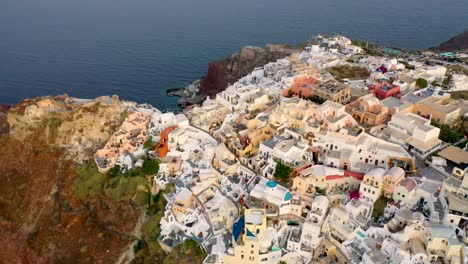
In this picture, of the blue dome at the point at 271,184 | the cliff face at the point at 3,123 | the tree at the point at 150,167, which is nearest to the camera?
the blue dome at the point at 271,184

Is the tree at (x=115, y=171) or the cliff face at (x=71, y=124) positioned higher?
the cliff face at (x=71, y=124)

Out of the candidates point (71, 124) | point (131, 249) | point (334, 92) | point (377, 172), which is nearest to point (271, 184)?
point (377, 172)

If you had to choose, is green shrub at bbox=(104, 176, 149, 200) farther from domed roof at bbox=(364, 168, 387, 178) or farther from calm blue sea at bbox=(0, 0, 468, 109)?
calm blue sea at bbox=(0, 0, 468, 109)

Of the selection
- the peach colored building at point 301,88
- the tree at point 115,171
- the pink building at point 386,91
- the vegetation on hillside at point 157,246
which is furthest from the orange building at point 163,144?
the pink building at point 386,91

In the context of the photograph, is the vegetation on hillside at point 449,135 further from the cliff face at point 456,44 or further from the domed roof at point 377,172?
the cliff face at point 456,44

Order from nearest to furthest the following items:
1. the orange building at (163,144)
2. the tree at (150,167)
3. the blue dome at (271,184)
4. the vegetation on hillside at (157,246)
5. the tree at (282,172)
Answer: the vegetation on hillside at (157,246)
the blue dome at (271,184)
the tree at (282,172)
the tree at (150,167)
the orange building at (163,144)
